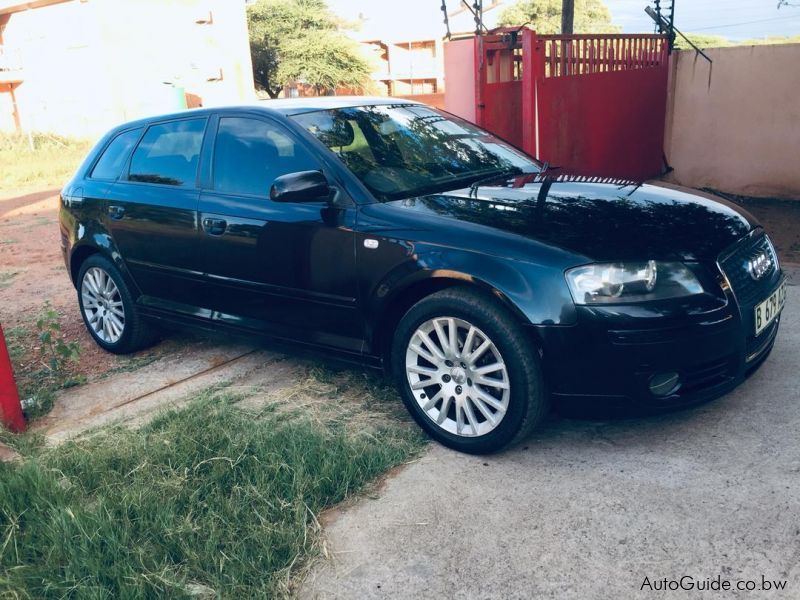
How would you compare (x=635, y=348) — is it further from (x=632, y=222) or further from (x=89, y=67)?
(x=89, y=67)

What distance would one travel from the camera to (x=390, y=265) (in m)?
3.84

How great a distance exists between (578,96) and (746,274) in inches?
211

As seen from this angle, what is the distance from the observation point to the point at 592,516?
316cm

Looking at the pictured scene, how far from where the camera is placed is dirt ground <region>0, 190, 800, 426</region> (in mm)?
5516

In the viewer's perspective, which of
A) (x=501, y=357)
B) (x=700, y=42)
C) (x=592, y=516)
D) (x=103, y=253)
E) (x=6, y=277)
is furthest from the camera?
(x=700, y=42)

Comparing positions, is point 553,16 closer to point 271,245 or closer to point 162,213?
point 162,213

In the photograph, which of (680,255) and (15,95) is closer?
(680,255)

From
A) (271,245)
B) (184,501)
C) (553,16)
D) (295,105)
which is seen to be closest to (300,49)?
(553,16)

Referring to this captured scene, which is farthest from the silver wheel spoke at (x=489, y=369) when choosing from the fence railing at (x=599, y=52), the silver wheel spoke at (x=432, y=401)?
the fence railing at (x=599, y=52)

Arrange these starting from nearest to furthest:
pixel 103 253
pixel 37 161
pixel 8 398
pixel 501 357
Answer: pixel 501 357
pixel 8 398
pixel 103 253
pixel 37 161

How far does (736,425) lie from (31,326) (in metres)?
5.34

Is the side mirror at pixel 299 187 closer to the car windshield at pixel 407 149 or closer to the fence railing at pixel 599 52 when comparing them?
the car windshield at pixel 407 149

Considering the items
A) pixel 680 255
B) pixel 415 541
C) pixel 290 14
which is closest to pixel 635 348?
pixel 680 255

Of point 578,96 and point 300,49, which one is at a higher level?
point 300,49
